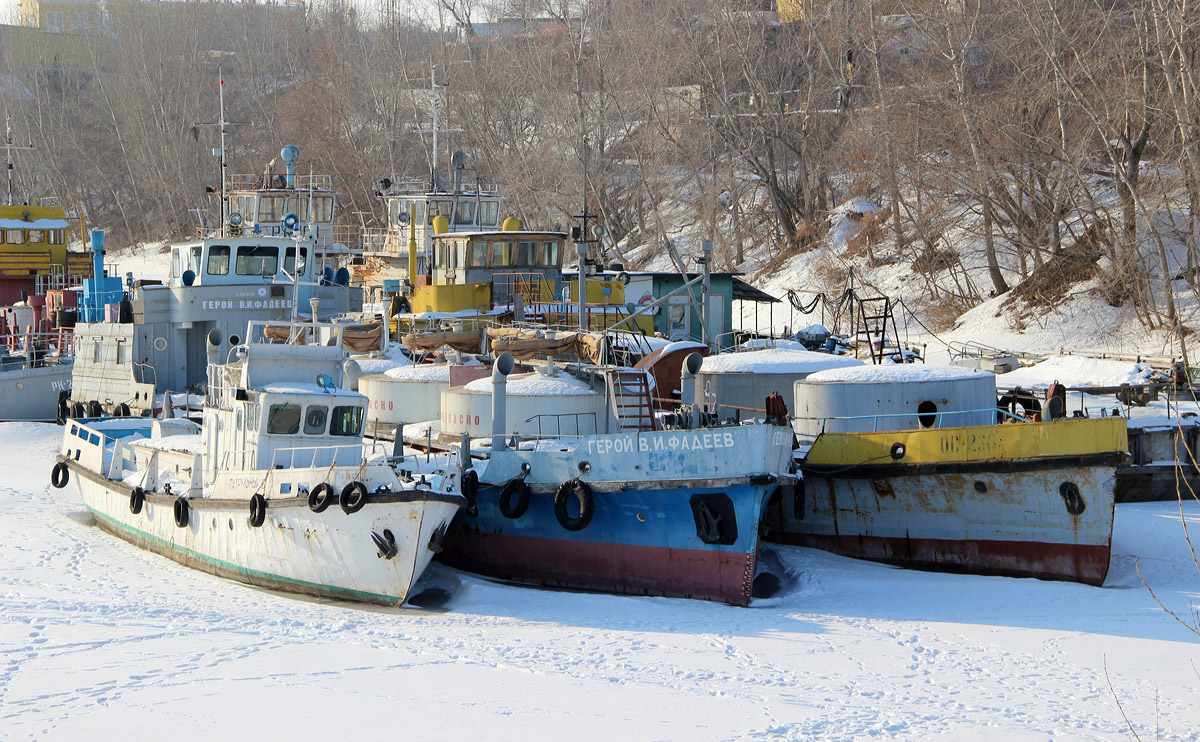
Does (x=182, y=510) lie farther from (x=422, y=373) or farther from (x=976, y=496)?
(x=976, y=496)

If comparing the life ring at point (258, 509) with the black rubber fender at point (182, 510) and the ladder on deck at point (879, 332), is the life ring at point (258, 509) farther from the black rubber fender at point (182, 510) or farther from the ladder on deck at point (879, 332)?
the ladder on deck at point (879, 332)

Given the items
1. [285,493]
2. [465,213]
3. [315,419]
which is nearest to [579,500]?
[315,419]

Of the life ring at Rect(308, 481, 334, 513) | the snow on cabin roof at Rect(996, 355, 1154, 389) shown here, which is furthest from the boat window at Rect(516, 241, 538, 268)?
the life ring at Rect(308, 481, 334, 513)

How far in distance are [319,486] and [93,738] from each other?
524cm

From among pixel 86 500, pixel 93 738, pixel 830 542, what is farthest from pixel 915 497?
pixel 86 500

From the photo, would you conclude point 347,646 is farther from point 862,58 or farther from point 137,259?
point 137,259

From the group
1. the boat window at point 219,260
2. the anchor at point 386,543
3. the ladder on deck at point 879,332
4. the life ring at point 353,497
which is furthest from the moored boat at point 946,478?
the boat window at point 219,260

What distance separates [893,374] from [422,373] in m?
7.72

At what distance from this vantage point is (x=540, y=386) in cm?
1794

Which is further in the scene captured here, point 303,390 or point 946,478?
point 946,478

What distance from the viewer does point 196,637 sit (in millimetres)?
12609

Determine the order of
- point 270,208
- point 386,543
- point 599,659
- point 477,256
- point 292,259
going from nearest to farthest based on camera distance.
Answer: point 599,659 < point 386,543 < point 292,259 < point 477,256 < point 270,208

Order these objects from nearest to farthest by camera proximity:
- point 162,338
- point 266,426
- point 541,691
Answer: point 541,691, point 266,426, point 162,338

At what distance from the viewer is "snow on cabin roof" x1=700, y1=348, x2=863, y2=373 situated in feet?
64.7
